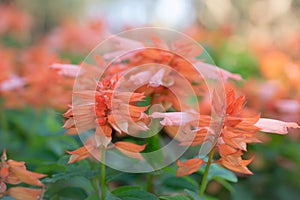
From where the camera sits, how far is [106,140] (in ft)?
2.24

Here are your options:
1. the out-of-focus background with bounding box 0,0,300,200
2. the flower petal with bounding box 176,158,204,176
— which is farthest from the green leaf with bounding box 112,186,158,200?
the out-of-focus background with bounding box 0,0,300,200

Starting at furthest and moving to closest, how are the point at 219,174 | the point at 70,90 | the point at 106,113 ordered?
1. the point at 70,90
2. the point at 219,174
3. the point at 106,113

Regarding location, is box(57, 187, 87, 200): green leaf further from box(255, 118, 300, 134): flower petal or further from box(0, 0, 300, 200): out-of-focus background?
box(255, 118, 300, 134): flower petal

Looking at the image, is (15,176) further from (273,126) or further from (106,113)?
(273,126)

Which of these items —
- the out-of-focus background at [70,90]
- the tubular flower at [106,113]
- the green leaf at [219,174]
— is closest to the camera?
the tubular flower at [106,113]

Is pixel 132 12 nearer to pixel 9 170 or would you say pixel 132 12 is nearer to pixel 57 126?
pixel 57 126

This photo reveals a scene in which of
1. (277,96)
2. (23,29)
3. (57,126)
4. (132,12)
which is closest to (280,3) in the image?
(23,29)

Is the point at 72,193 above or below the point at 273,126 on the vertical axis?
below

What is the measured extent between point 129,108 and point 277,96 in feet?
3.29

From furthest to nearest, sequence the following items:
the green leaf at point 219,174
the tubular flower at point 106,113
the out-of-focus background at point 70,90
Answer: the out-of-focus background at point 70,90 → the green leaf at point 219,174 → the tubular flower at point 106,113

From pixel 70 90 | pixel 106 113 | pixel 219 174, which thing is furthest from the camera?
pixel 70 90

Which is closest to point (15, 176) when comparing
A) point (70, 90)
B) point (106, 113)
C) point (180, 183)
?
point (106, 113)

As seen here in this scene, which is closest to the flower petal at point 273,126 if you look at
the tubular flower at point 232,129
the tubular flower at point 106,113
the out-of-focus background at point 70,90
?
the tubular flower at point 232,129

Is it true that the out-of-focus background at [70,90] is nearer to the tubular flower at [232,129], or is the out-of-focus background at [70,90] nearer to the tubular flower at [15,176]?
the tubular flower at [15,176]
